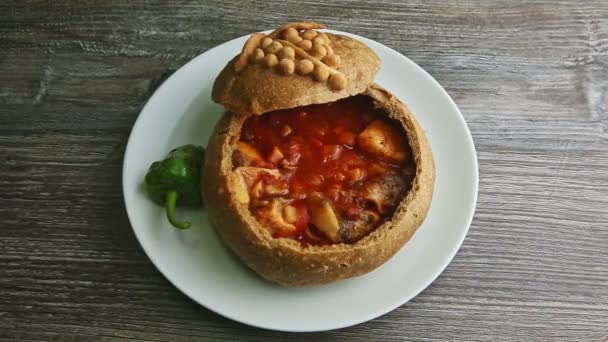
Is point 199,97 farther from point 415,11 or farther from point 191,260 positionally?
point 415,11

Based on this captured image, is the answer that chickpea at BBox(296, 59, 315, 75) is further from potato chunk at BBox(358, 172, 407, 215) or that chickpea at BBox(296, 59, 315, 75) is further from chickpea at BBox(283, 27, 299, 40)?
potato chunk at BBox(358, 172, 407, 215)

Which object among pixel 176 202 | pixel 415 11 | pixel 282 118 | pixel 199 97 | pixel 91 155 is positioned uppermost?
pixel 415 11

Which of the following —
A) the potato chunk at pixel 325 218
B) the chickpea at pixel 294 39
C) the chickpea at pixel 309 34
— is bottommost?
the potato chunk at pixel 325 218

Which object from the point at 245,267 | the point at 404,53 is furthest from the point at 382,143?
the point at 404,53

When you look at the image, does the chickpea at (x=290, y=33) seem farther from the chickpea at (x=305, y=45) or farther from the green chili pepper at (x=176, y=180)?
the green chili pepper at (x=176, y=180)

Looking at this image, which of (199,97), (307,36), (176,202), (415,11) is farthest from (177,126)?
(415,11)

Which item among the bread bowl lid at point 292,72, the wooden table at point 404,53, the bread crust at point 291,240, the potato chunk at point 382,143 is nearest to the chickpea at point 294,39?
the bread bowl lid at point 292,72

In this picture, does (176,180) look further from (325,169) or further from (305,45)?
(305,45)
